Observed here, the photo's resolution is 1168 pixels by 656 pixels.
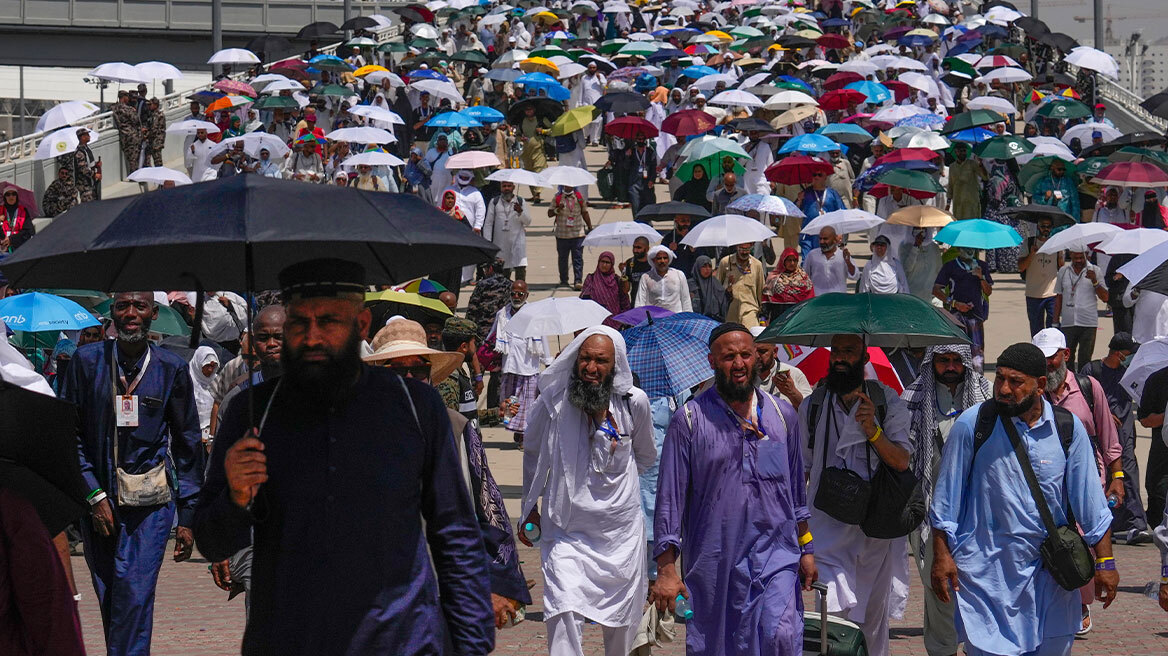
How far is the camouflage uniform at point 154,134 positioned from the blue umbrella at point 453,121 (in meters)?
6.47

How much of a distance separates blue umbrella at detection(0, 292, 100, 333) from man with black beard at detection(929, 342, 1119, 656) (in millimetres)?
6896

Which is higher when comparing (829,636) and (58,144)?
(58,144)

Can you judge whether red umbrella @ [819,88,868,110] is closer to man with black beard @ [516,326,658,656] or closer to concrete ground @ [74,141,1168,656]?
concrete ground @ [74,141,1168,656]

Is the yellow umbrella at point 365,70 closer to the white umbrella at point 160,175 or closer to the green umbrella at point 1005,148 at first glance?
the white umbrella at point 160,175

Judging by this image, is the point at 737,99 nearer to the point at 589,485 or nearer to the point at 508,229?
the point at 508,229

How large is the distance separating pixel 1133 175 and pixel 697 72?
13.1m

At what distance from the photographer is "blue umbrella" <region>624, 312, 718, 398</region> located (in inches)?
388

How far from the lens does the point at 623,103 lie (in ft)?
87.5

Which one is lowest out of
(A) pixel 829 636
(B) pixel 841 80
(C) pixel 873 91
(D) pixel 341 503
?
(A) pixel 829 636

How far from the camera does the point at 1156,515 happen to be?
10969mm

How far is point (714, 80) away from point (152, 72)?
30.2ft

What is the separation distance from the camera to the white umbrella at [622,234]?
17547mm

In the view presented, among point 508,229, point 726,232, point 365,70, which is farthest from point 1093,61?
point 726,232

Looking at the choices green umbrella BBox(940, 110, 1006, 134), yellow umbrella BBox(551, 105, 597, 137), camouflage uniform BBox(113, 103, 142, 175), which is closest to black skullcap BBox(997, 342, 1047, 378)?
green umbrella BBox(940, 110, 1006, 134)
